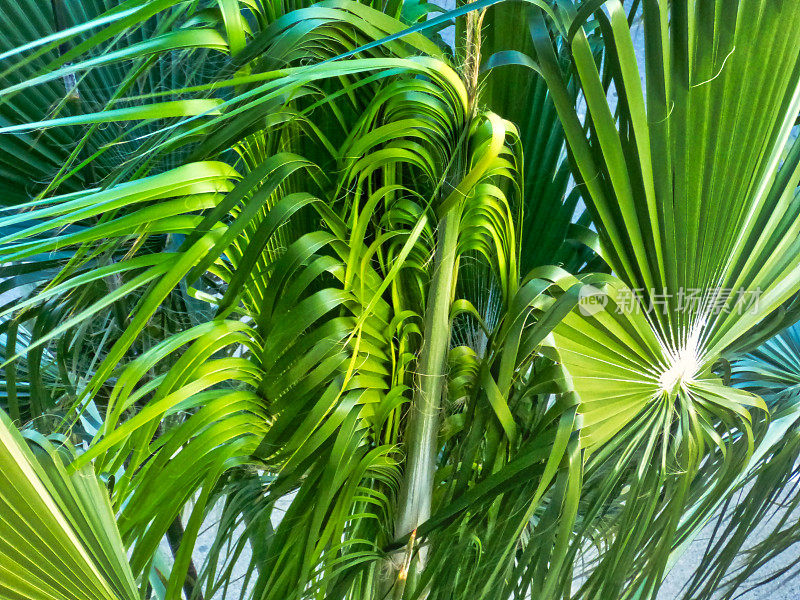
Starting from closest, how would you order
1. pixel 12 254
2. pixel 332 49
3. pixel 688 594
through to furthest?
pixel 12 254 < pixel 332 49 < pixel 688 594

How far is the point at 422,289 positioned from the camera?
604 millimetres

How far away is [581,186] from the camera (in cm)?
53

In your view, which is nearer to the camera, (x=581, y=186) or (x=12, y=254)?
(x=12, y=254)

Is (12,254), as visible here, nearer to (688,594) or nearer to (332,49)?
(332,49)

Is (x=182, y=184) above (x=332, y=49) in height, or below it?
below

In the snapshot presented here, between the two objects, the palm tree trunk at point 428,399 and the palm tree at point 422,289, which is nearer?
the palm tree at point 422,289

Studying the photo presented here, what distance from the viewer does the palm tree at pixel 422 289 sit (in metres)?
0.44

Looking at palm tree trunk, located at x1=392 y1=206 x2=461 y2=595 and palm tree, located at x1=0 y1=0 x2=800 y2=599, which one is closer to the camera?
palm tree, located at x1=0 y1=0 x2=800 y2=599

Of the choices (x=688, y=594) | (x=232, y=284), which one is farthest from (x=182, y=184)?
(x=688, y=594)

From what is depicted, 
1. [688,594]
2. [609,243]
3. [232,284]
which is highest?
[609,243]

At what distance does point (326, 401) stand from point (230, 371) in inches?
3.1

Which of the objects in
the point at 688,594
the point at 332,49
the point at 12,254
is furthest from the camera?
the point at 688,594

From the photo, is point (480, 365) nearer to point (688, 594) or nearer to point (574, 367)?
point (574, 367)

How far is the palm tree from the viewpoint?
0.44 meters
